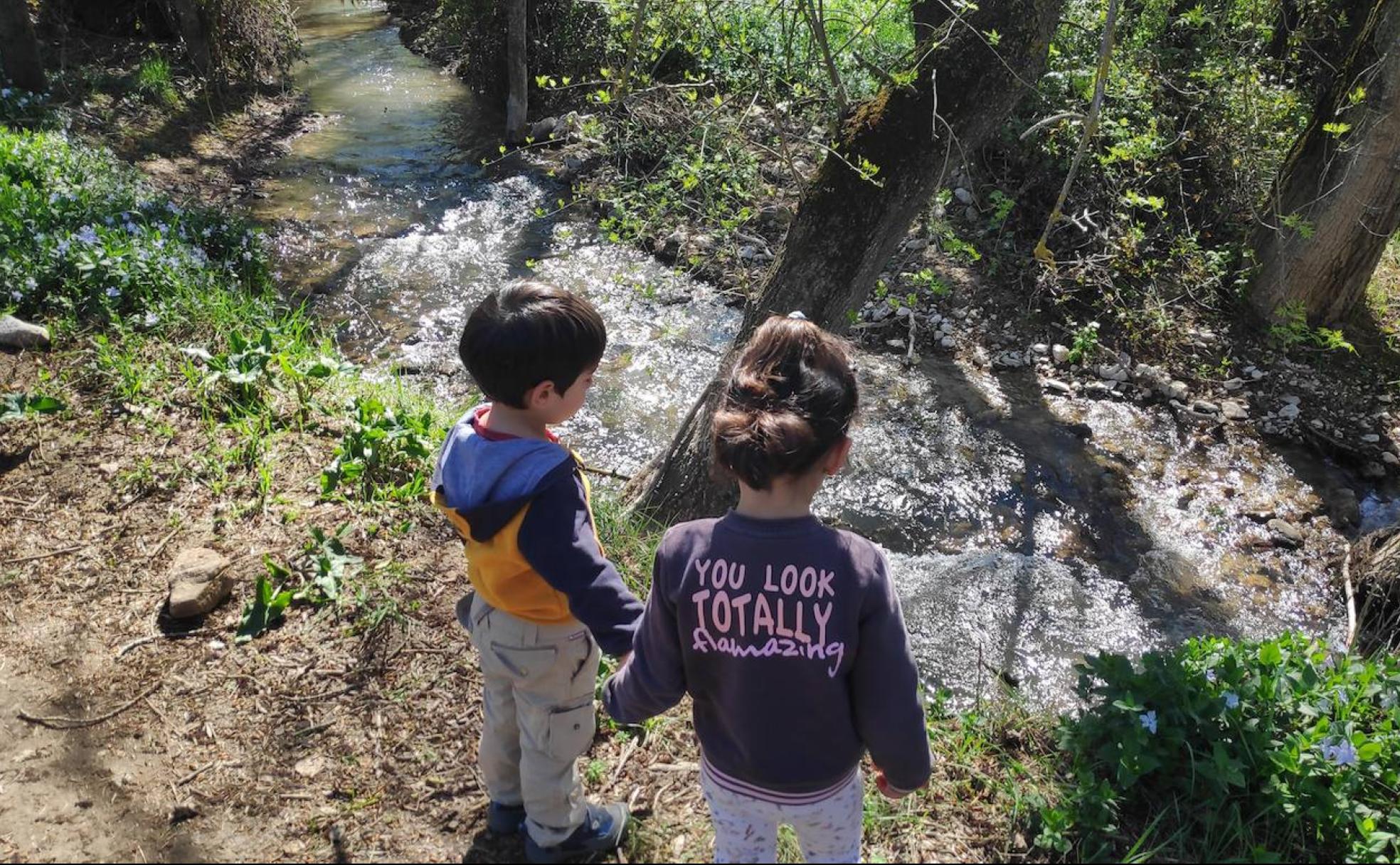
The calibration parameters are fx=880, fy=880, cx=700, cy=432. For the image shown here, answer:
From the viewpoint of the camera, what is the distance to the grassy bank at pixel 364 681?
7.89 feet

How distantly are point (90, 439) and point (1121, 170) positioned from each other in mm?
6980

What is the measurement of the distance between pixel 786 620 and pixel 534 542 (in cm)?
57

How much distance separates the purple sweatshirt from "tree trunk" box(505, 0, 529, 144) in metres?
8.39

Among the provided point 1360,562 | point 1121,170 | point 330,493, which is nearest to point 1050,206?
point 1121,170

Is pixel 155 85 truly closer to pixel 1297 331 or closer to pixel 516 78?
pixel 516 78

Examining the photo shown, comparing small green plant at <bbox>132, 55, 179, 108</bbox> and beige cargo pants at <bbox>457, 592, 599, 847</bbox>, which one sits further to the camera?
small green plant at <bbox>132, 55, 179, 108</bbox>

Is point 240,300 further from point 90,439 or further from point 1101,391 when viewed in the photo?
point 1101,391

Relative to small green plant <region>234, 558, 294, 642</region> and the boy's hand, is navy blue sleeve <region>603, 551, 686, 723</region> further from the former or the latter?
small green plant <region>234, 558, 294, 642</region>

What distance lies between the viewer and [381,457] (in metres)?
3.84

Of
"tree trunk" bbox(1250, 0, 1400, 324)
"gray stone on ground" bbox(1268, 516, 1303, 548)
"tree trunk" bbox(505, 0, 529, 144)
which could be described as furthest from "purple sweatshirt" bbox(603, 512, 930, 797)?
"tree trunk" bbox(505, 0, 529, 144)

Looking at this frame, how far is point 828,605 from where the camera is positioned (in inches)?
60.8

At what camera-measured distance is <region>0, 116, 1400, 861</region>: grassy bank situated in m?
2.41

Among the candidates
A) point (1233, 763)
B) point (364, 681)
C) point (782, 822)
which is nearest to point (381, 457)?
point (364, 681)

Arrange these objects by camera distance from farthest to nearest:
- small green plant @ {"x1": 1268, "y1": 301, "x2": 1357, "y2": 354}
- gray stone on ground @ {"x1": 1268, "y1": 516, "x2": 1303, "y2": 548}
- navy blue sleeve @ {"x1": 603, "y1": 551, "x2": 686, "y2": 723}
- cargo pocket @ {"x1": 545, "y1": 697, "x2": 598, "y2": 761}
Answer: small green plant @ {"x1": 1268, "y1": 301, "x2": 1357, "y2": 354}
gray stone on ground @ {"x1": 1268, "y1": 516, "x2": 1303, "y2": 548}
cargo pocket @ {"x1": 545, "y1": 697, "x2": 598, "y2": 761}
navy blue sleeve @ {"x1": 603, "y1": 551, "x2": 686, "y2": 723}
